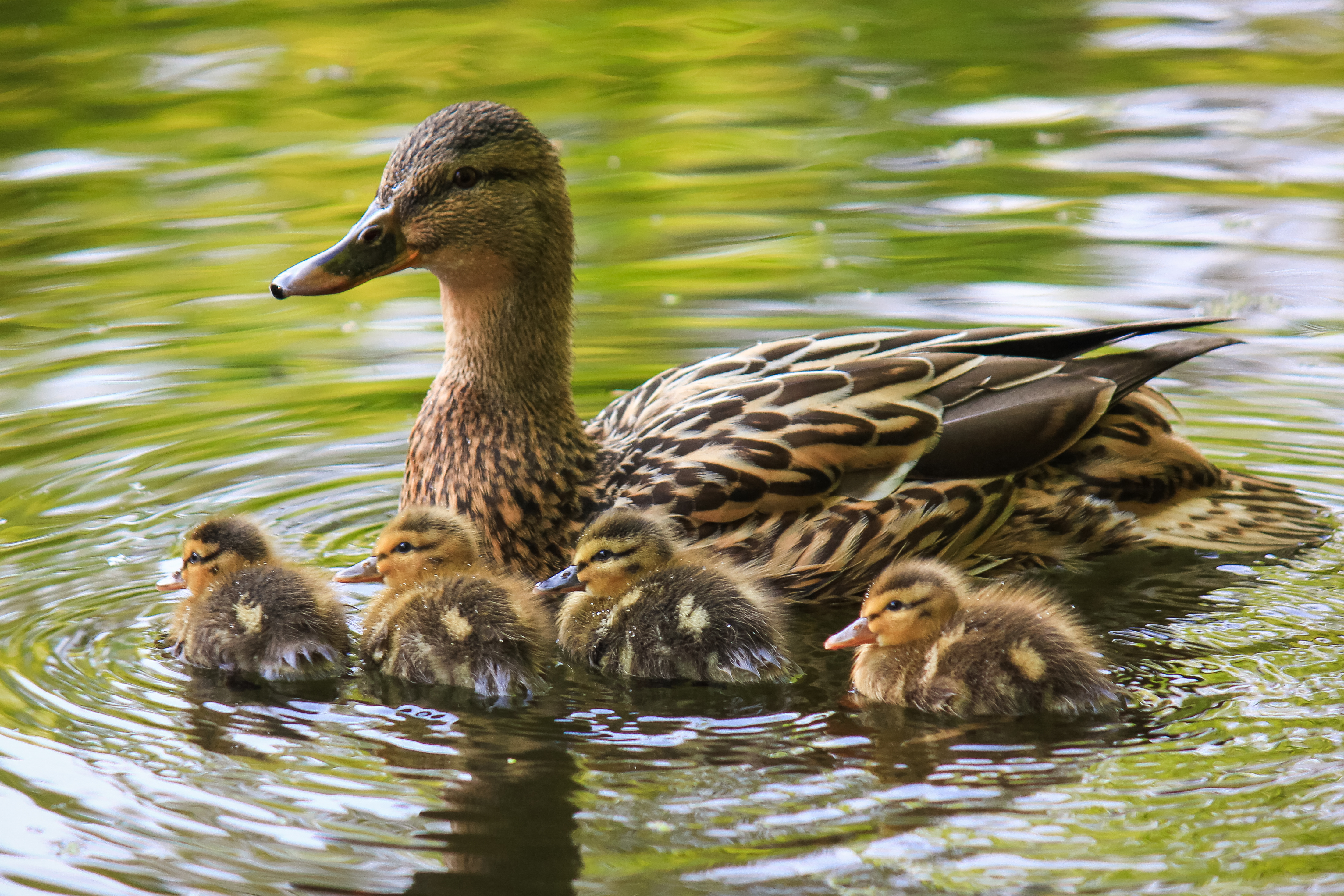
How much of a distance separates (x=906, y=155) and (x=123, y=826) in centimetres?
749

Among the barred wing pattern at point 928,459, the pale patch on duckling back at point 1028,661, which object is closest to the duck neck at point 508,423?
the barred wing pattern at point 928,459

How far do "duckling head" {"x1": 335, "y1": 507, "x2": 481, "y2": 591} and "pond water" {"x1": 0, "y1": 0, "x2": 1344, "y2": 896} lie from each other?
52 centimetres

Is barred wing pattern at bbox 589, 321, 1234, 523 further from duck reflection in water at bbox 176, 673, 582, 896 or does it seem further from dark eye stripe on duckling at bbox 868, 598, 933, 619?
duck reflection in water at bbox 176, 673, 582, 896

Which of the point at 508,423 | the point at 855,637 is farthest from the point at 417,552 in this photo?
the point at 855,637

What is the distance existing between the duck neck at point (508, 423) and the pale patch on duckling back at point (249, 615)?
32.9 inches

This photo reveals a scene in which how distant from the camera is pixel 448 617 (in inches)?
197

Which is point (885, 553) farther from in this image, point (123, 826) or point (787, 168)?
point (787, 168)

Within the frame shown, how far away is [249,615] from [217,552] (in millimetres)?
398

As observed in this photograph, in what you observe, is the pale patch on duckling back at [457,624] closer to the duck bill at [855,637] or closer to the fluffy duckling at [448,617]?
the fluffy duckling at [448,617]

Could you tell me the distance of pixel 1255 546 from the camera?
5.80 m

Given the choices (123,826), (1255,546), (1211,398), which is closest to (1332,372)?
(1211,398)

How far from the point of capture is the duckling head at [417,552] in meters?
5.34

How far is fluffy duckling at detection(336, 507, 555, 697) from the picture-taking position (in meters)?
4.96

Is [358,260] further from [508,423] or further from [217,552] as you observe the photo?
[217,552]
